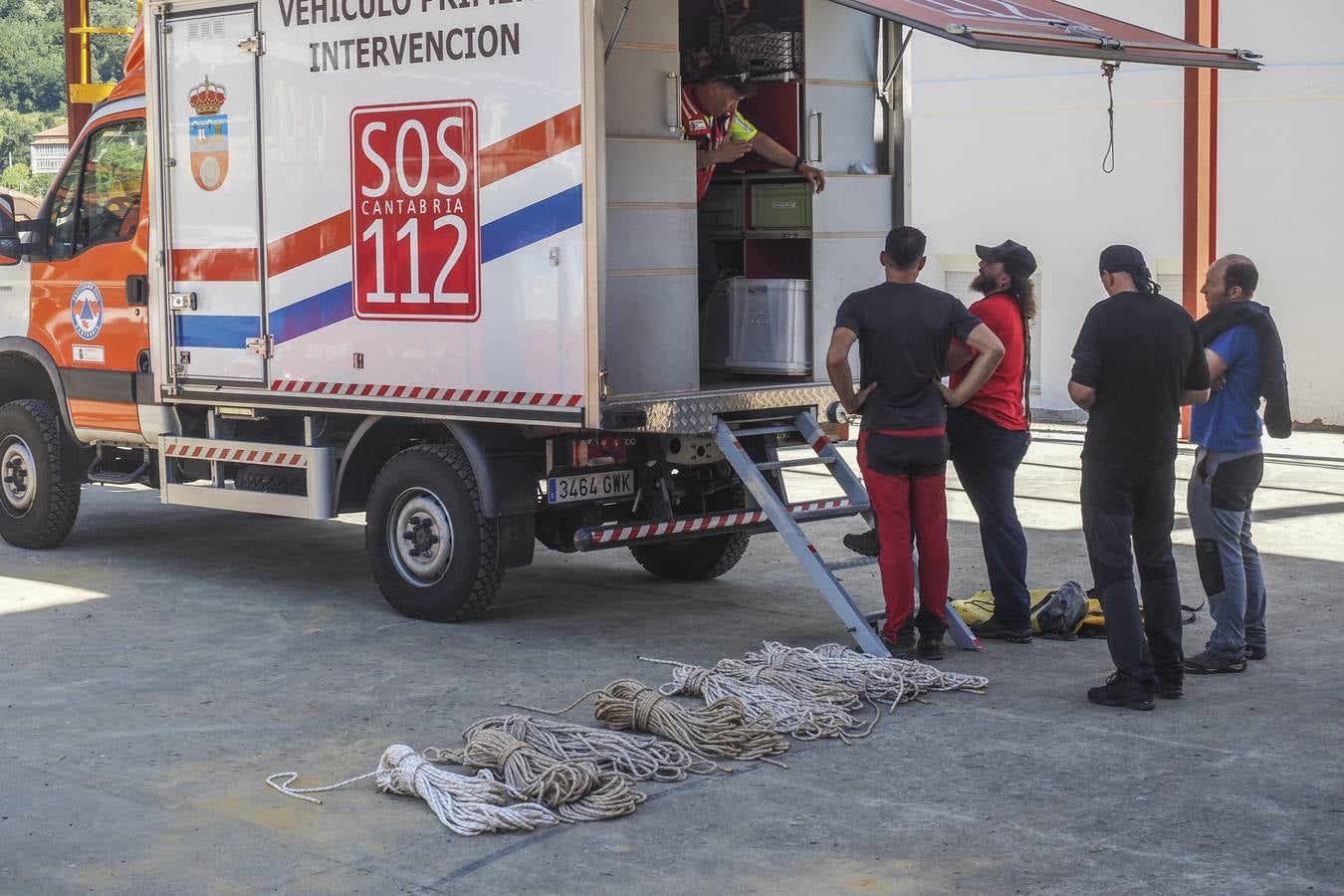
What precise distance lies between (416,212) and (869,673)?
309 cm

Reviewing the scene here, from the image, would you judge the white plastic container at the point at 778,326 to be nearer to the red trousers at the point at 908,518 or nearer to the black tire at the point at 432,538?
the red trousers at the point at 908,518

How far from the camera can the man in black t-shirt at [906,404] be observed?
755 cm

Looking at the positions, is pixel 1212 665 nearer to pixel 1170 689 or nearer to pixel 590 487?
pixel 1170 689

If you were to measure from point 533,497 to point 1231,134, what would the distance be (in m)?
9.64

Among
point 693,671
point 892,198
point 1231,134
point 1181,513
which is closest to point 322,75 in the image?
point 892,198

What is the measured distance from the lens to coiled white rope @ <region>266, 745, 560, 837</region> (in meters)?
5.54

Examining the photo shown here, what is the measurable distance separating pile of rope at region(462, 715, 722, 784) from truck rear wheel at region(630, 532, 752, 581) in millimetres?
3344

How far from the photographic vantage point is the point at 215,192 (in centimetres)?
930

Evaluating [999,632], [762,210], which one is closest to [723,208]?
[762,210]

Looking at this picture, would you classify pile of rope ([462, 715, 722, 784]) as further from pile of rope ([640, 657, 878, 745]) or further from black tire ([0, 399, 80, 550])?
black tire ([0, 399, 80, 550])

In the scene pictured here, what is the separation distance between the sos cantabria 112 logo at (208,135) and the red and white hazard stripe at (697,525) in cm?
288

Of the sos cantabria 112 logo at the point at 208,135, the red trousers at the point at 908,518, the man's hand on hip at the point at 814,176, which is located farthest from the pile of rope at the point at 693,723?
the sos cantabria 112 logo at the point at 208,135

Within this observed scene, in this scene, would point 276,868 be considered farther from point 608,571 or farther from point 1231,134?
point 1231,134

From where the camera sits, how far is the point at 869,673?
23.6ft
